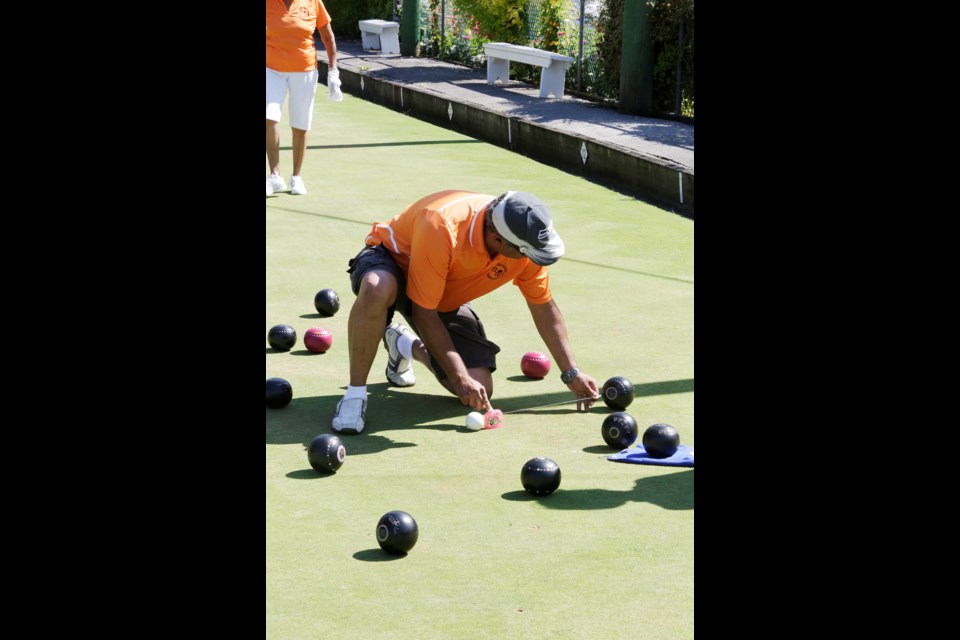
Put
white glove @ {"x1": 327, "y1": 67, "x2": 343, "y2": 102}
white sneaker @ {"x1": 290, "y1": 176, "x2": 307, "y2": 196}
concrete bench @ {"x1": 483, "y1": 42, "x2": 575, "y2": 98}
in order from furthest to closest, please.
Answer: concrete bench @ {"x1": 483, "y1": 42, "x2": 575, "y2": 98}
white glove @ {"x1": 327, "y1": 67, "x2": 343, "y2": 102}
white sneaker @ {"x1": 290, "y1": 176, "x2": 307, "y2": 196}

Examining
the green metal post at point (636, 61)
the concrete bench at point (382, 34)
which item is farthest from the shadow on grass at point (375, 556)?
the concrete bench at point (382, 34)

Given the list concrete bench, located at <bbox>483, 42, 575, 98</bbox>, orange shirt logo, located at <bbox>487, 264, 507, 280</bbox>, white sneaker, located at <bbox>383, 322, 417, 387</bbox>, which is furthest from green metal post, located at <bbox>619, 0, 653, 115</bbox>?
orange shirt logo, located at <bbox>487, 264, 507, 280</bbox>

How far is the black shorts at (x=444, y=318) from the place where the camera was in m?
6.18

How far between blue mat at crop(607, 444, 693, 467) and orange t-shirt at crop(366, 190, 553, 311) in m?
1.00

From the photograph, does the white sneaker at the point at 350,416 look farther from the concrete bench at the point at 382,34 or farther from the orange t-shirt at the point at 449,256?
the concrete bench at the point at 382,34

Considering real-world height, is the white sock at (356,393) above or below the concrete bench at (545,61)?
below

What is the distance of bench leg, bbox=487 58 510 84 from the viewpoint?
20.9 m

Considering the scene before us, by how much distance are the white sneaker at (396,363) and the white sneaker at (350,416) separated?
2.58 ft

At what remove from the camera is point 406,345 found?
675 cm

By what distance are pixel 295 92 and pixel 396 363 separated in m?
6.07

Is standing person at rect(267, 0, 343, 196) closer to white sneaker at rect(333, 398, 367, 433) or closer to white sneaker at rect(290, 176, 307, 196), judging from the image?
white sneaker at rect(290, 176, 307, 196)

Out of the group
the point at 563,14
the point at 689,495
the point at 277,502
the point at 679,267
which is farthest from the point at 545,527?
the point at 563,14
